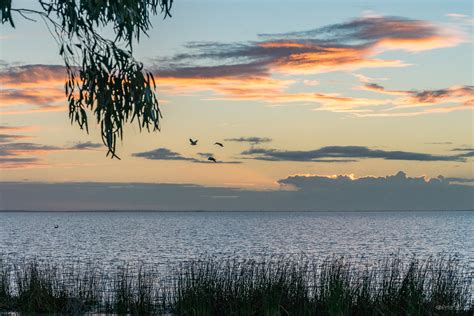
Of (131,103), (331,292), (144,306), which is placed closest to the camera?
(131,103)

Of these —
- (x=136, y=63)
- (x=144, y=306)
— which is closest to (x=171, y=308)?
→ (x=144, y=306)

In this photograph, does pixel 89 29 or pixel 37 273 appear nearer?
pixel 89 29

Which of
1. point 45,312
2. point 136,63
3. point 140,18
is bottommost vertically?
point 45,312

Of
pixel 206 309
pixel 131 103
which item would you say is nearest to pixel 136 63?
pixel 131 103

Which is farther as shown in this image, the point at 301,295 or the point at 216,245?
the point at 216,245

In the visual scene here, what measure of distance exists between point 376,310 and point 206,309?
11.7ft

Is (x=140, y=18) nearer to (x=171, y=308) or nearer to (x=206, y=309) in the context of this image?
(x=206, y=309)

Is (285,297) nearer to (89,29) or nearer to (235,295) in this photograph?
(235,295)

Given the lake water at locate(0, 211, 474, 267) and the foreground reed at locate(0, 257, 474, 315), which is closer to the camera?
the foreground reed at locate(0, 257, 474, 315)

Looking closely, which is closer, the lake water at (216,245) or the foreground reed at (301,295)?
the foreground reed at (301,295)

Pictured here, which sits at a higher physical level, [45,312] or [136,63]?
[136,63]

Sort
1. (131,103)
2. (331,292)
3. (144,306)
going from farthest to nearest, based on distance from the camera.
Answer: (144,306)
(331,292)
(131,103)

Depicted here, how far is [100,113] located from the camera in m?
10.5

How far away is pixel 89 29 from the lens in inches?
426
